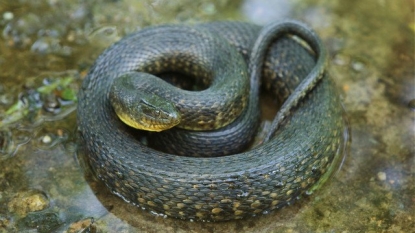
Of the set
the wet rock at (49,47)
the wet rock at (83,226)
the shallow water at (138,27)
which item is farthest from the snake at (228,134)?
the wet rock at (49,47)

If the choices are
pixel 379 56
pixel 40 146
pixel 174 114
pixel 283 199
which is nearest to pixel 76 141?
pixel 40 146

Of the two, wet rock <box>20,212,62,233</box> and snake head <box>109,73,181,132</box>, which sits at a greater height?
snake head <box>109,73,181,132</box>

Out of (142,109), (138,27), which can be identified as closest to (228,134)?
(142,109)

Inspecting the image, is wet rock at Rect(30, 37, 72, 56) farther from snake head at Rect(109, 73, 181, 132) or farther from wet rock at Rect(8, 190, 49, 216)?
wet rock at Rect(8, 190, 49, 216)

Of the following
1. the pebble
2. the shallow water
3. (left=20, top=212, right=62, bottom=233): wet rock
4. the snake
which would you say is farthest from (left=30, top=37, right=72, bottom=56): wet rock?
the pebble

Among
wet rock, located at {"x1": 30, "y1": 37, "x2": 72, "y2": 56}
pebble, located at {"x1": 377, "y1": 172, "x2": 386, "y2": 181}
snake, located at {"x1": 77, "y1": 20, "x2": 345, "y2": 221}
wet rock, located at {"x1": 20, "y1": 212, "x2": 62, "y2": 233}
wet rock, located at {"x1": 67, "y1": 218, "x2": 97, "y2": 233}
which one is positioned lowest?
wet rock, located at {"x1": 20, "y1": 212, "x2": 62, "y2": 233}

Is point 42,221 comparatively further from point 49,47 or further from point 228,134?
point 49,47
